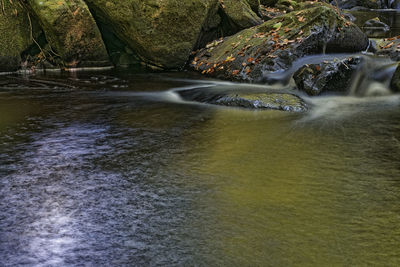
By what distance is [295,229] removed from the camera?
2.91 meters

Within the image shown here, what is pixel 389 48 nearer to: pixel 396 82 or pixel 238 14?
pixel 396 82

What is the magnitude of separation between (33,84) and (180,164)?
6514 millimetres

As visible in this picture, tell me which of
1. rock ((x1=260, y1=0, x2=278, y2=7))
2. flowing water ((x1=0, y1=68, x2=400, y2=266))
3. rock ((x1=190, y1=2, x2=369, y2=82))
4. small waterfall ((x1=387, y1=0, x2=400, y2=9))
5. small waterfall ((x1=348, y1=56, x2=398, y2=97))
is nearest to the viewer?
flowing water ((x1=0, y1=68, x2=400, y2=266))

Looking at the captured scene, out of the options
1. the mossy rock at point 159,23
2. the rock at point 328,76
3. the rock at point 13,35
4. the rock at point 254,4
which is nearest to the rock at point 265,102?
the rock at point 328,76

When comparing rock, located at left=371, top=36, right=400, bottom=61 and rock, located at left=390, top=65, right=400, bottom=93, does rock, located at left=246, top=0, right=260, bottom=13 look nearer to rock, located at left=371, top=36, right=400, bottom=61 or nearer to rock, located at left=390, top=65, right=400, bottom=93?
rock, located at left=371, top=36, right=400, bottom=61

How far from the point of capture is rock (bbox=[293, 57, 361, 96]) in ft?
26.3

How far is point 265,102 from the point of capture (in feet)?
22.6

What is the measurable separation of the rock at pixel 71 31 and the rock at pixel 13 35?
45cm

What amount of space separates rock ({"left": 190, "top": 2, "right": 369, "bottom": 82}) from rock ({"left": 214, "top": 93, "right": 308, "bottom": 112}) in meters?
2.28

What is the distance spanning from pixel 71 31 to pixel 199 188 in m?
8.41

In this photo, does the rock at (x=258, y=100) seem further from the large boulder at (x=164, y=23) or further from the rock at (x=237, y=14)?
the rock at (x=237, y=14)

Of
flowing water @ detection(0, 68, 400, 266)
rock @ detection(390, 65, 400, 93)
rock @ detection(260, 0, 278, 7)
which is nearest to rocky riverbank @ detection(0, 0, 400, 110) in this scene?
rock @ detection(390, 65, 400, 93)

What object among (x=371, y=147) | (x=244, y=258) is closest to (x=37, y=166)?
(x=244, y=258)

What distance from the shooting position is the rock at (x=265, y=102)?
22.3 feet
